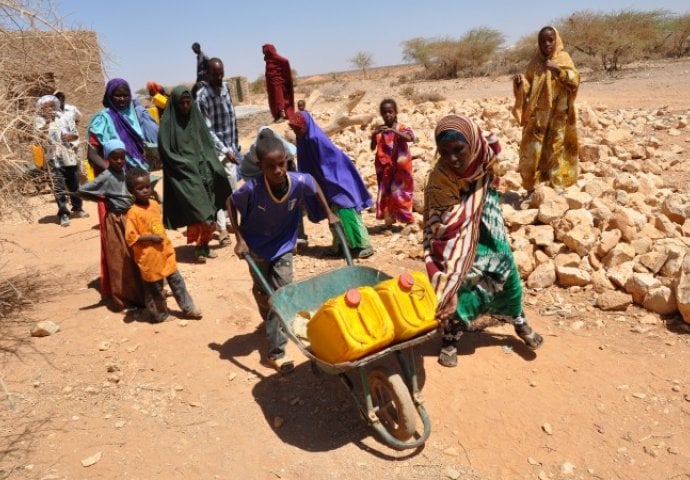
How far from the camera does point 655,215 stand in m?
4.56

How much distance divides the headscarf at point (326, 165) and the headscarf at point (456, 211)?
2125 mm

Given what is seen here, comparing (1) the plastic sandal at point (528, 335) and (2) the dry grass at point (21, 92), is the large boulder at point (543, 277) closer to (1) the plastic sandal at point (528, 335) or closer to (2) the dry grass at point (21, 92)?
(1) the plastic sandal at point (528, 335)

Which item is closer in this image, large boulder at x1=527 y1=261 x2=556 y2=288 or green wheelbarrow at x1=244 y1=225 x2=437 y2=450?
green wheelbarrow at x1=244 y1=225 x2=437 y2=450

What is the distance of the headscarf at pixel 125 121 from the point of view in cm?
481

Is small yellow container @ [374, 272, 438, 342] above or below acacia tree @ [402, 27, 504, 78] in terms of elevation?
below

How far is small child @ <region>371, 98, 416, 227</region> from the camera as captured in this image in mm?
5484

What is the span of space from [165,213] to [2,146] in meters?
1.77

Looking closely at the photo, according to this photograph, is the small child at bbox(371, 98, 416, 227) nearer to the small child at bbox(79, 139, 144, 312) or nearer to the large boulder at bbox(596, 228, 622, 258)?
the large boulder at bbox(596, 228, 622, 258)

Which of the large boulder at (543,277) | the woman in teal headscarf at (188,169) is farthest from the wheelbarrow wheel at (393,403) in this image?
the woman in teal headscarf at (188,169)

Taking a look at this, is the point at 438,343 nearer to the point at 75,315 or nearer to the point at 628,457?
the point at 628,457

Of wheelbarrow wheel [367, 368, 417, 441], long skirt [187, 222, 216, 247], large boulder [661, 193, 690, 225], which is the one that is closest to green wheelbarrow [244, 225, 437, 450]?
wheelbarrow wheel [367, 368, 417, 441]

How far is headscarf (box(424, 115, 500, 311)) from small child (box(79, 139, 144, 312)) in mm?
2464

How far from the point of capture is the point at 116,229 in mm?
4180

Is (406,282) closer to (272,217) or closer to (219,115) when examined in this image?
(272,217)
